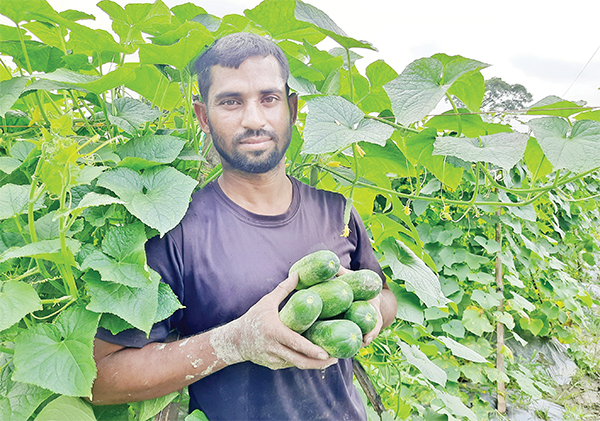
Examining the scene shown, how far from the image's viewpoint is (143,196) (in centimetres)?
111

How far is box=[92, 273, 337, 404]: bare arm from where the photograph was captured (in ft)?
3.40

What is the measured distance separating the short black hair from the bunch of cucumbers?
563 mm

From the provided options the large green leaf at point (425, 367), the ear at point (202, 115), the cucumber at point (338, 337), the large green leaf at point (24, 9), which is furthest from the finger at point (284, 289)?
the large green leaf at point (425, 367)

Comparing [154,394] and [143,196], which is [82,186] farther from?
[154,394]

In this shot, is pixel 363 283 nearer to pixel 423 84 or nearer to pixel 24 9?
pixel 423 84

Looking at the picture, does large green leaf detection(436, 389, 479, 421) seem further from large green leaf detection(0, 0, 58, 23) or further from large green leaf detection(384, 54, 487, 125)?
large green leaf detection(0, 0, 58, 23)

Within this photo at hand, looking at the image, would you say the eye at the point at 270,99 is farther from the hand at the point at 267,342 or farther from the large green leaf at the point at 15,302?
the large green leaf at the point at 15,302

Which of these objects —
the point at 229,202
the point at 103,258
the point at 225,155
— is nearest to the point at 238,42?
the point at 225,155

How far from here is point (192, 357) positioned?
112 centimetres

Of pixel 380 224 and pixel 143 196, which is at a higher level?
pixel 143 196

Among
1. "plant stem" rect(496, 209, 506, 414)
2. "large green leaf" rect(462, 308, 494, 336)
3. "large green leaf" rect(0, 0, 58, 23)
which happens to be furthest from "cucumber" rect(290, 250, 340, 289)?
"plant stem" rect(496, 209, 506, 414)

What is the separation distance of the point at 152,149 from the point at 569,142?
1.09 meters

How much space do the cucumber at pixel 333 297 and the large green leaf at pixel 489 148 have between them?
1.35ft

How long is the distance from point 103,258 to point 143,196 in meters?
0.18
